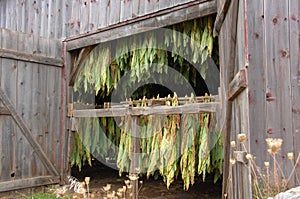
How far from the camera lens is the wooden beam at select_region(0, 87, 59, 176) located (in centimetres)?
482

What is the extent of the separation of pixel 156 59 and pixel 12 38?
2.37 meters

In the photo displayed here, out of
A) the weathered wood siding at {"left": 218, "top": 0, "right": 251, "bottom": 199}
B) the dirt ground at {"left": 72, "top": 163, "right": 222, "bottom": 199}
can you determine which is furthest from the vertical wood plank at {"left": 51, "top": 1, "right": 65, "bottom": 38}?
the weathered wood siding at {"left": 218, "top": 0, "right": 251, "bottom": 199}

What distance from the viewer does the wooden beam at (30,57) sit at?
191 inches

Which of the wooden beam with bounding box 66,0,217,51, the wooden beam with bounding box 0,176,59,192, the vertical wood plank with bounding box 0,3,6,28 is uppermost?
the vertical wood plank with bounding box 0,3,6,28

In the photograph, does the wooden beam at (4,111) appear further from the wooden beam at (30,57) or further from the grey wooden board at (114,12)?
the grey wooden board at (114,12)

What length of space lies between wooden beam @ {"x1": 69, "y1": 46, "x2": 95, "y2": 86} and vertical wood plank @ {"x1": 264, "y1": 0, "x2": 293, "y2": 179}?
380 centimetres

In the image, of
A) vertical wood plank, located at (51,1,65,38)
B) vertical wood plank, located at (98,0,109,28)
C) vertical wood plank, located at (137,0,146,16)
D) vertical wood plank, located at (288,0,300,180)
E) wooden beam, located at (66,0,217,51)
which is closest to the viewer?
vertical wood plank, located at (288,0,300,180)

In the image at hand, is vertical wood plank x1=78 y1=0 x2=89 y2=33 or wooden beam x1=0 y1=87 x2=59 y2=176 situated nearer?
wooden beam x1=0 y1=87 x2=59 y2=176

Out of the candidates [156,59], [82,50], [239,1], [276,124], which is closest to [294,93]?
[276,124]

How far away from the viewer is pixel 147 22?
14.4 ft

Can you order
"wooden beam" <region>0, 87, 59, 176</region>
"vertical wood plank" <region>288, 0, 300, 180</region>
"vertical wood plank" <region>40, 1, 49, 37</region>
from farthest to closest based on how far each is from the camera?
"vertical wood plank" <region>40, 1, 49, 37</region>
"wooden beam" <region>0, 87, 59, 176</region>
"vertical wood plank" <region>288, 0, 300, 180</region>

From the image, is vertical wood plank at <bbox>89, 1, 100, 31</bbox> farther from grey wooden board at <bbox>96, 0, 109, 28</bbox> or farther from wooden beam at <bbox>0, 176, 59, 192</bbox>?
wooden beam at <bbox>0, 176, 59, 192</bbox>

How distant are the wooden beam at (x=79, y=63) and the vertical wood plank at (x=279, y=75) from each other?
150 inches

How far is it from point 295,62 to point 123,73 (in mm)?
3947
